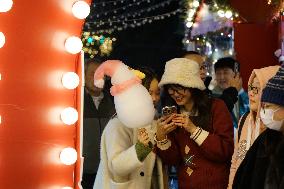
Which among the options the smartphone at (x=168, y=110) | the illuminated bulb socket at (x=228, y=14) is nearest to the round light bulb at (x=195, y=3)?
the illuminated bulb socket at (x=228, y=14)

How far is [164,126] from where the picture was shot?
10.6 feet

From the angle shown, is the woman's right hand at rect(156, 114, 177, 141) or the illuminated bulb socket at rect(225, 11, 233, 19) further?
the illuminated bulb socket at rect(225, 11, 233, 19)

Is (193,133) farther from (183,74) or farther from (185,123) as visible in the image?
(183,74)

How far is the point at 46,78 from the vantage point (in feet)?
8.03

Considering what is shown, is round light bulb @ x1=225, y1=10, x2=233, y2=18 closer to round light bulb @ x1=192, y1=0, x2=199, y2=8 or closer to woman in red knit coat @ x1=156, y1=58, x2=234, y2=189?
round light bulb @ x1=192, y1=0, x2=199, y2=8

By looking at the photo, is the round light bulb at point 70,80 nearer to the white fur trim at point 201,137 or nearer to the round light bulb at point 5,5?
the round light bulb at point 5,5

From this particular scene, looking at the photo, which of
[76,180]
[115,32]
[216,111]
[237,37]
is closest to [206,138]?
[216,111]

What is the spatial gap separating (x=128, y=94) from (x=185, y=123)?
1.86ft

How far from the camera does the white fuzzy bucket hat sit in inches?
129

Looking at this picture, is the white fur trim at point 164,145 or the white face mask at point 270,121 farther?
the white fur trim at point 164,145

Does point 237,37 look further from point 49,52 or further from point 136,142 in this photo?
point 49,52

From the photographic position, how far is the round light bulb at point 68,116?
8.09ft

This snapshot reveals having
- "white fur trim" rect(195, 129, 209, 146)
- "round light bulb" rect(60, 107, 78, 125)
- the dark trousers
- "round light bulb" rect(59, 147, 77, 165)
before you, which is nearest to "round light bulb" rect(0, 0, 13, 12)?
"round light bulb" rect(60, 107, 78, 125)

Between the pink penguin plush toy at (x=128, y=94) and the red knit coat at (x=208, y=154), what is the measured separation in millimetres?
525
